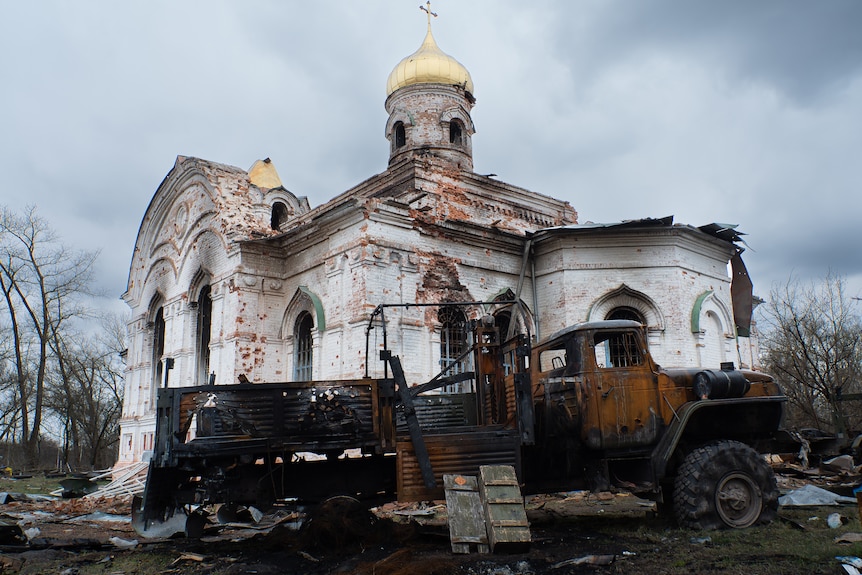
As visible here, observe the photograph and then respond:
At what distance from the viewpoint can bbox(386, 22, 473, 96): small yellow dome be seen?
20.8 meters

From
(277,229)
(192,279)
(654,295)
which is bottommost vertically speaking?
(654,295)

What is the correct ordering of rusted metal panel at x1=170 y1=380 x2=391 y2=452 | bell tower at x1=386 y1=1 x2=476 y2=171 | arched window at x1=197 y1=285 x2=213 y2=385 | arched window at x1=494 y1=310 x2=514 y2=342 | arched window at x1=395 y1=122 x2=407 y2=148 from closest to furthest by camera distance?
1. rusted metal panel at x1=170 y1=380 x2=391 y2=452
2. arched window at x1=494 y1=310 x2=514 y2=342
3. arched window at x1=197 y1=285 x2=213 y2=385
4. bell tower at x1=386 y1=1 x2=476 y2=171
5. arched window at x1=395 y1=122 x2=407 y2=148

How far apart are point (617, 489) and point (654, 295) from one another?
848 centimetres

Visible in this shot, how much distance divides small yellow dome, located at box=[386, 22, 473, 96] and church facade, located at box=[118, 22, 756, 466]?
3.83 meters

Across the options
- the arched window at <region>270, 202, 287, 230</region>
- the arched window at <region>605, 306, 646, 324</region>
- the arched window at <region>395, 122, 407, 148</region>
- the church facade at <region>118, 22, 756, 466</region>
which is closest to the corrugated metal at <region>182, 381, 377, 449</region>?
the church facade at <region>118, 22, 756, 466</region>

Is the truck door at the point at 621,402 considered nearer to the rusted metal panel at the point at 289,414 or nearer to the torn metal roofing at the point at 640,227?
the rusted metal panel at the point at 289,414

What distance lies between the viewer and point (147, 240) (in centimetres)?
2012

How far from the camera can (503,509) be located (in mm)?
6422

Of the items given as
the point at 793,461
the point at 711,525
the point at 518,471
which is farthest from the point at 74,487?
the point at 793,461

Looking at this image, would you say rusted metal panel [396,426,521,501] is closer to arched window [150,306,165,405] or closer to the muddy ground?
the muddy ground

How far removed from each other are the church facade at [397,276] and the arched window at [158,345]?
98cm

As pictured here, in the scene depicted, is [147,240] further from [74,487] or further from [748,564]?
[748,564]

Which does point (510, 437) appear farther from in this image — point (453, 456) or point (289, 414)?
point (289, 414)

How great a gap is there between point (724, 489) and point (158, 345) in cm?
1673
